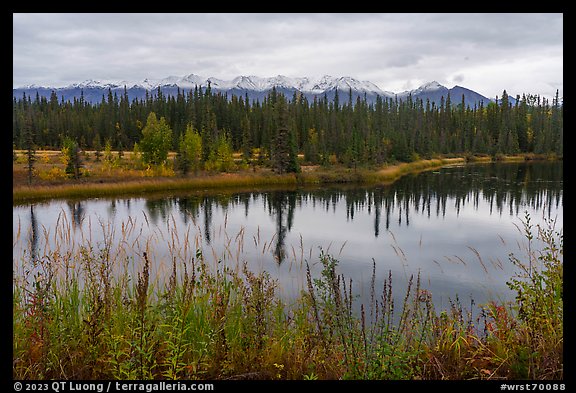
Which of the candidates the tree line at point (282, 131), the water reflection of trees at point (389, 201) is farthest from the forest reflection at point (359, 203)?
the tree line at point (282, 131)

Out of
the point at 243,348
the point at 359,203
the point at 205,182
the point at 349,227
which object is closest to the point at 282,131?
the point at 205,182

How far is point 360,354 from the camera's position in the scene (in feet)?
14.7

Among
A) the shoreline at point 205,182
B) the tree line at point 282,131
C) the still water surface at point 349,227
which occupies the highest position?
the tree line at point 282,131

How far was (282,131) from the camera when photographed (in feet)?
185

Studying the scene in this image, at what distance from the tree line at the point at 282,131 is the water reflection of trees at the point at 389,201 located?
13778 mm

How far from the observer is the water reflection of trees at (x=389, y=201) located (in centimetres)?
3030

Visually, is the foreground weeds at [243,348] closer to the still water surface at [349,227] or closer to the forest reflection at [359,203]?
the still water surface at [349,227]

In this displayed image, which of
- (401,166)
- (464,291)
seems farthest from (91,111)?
(464,291)

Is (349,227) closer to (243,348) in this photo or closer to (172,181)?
(243,348)

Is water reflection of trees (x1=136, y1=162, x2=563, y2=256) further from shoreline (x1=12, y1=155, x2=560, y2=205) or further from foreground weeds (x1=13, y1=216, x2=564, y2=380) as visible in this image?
foreground weeds (x1=13, y1=216, x2=564, y2=380)

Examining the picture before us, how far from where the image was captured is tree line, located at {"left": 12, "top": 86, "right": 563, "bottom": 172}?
59031 millimetres

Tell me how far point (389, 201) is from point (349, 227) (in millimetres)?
11916

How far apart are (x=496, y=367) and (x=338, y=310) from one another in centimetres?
168

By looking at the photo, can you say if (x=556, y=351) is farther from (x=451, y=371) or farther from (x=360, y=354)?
(x=360, y=354)
